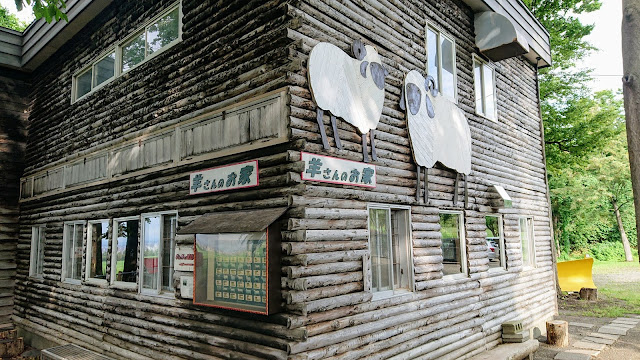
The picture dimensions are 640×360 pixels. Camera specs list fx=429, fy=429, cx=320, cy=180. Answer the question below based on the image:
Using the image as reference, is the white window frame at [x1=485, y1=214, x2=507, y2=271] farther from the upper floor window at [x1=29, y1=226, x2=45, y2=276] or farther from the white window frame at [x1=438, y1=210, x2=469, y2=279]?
the upper floor window at [x1=29, y1=226, x2=45, y2=276]

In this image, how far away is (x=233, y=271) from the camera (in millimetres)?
5742

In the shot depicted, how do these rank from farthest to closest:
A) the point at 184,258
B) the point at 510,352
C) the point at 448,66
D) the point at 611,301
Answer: the point at 611,301
the point at 448,66
the point at 510,352
the point at 184,258

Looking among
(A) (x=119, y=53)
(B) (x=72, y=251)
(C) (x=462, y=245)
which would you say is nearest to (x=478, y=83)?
(C) (x=462, y=245)

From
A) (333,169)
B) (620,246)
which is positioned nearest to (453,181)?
(333,169)

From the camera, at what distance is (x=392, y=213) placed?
7.05 m

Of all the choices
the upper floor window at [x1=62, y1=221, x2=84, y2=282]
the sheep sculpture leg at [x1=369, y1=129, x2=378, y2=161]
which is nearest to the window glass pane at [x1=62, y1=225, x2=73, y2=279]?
the upper floor window at [x1=62, y1=221, x2=84, y2=282]

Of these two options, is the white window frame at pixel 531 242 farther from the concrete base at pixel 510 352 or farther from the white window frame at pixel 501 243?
the concrete base at pixel 510 352

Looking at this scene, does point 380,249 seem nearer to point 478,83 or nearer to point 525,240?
point 478,83

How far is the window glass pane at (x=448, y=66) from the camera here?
8.70 m

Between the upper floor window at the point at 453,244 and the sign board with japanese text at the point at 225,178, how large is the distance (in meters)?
3.91

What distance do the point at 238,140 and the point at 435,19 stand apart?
504 centimetres

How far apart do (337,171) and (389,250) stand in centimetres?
182

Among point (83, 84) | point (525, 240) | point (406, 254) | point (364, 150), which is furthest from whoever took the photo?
point (525, 240)

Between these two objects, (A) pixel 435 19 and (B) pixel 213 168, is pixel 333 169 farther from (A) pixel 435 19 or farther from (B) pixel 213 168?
(A) pixel 435 19
